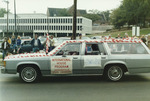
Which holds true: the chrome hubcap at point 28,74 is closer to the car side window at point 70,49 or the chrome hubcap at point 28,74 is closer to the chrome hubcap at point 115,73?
the car side window at point 70,49

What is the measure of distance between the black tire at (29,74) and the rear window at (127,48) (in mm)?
2844

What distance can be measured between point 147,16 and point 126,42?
242ft

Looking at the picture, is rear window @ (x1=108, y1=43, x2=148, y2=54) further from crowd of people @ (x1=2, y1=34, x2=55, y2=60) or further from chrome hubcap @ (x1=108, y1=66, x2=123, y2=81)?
crowd of people @ (x1=2, y1=34, x2=55, y2=60)

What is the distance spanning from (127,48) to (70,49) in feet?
6.83

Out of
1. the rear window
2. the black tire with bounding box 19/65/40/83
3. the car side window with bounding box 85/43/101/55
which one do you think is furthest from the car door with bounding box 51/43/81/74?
the rear window

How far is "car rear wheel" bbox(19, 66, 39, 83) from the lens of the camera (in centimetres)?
763

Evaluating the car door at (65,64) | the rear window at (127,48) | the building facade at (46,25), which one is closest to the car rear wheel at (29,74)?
the car door at (65,64)

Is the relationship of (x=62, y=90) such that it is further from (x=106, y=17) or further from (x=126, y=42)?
(x=106, y=17)

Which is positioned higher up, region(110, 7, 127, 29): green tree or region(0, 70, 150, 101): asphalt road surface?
region(110, 7, 127, 29): green tree

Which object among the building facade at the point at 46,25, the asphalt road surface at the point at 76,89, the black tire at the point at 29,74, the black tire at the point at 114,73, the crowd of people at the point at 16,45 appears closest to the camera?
the asphalt road surface at the point at 76,89

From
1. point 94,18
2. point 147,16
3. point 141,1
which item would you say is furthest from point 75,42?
point 94,18

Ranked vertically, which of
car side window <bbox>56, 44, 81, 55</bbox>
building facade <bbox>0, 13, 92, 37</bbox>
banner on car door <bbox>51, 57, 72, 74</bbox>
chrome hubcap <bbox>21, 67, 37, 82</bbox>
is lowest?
chrome hubcap <bbox>21, 67, 37, 82</bbox>

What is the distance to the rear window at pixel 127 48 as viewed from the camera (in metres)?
7.79

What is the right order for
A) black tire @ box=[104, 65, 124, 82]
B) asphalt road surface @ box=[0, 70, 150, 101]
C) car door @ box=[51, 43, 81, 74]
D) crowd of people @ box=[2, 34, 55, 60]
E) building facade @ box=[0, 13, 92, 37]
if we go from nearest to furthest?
asphalt road surface @ box=[0, 70, 150, 101] < car door @ box=[51, 43, 81, 74] < black tire @ box=[104, 65, 124, 82] < crowd of people @ box=[2, 34, 55, 60] < building facade @ box=[0, 13, 92, 37]
